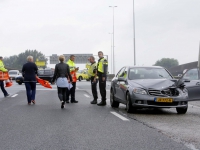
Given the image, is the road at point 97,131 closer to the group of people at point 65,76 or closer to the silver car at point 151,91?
the silver car at point 151,91

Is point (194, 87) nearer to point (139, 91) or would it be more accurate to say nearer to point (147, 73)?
point (147, 73)

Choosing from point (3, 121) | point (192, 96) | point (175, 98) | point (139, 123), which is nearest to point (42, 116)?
point (3, 121)

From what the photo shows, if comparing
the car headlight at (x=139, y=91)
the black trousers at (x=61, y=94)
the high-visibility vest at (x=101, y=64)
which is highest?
the high-visibility vest at (x=101, y=64)

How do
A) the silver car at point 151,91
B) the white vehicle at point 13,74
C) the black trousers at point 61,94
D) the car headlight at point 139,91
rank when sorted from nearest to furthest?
the silver car at point 151,91, the car headlight at point 139,91, the black trousers at point 61,94, the white vehicle at point 13,74

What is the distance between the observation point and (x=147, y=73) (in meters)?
14.2

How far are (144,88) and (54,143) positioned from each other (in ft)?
18.7

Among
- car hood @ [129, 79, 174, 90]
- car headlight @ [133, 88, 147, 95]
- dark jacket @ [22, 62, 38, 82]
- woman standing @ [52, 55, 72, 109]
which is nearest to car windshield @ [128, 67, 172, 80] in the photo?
car hood @ [129, 79, 174, 90]

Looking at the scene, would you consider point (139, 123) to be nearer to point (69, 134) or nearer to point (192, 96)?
point (69, 134)

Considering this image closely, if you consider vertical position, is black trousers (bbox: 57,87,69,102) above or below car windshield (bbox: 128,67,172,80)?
below

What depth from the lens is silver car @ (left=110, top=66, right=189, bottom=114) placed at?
1267 centimetres

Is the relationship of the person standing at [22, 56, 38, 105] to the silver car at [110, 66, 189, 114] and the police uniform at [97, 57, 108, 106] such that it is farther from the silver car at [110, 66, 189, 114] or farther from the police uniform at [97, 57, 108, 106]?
the silver car at [110, 66, 189, 114]

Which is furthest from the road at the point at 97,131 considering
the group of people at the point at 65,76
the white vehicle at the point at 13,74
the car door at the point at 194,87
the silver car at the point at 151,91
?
the white vehicle at the point at 13,74

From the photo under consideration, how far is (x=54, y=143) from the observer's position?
7.59 meters

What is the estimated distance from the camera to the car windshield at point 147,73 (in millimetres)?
14047
